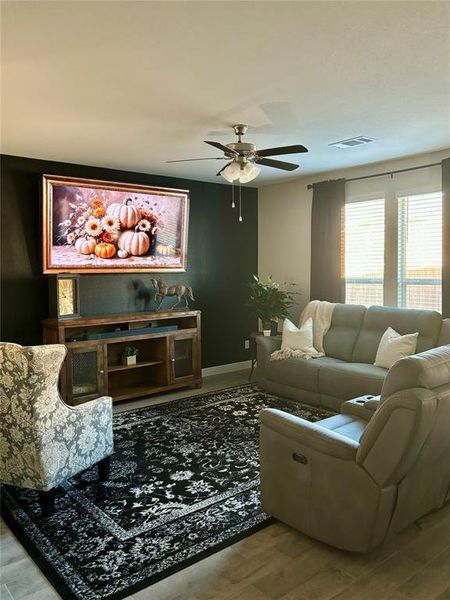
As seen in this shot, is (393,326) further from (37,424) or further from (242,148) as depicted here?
(37,424)

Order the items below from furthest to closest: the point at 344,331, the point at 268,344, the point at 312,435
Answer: the point at 268,344
the point at 344,331
the point at 312,435

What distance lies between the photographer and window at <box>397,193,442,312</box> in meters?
4.81

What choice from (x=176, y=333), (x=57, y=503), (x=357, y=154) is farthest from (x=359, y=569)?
(x=357, y=154)

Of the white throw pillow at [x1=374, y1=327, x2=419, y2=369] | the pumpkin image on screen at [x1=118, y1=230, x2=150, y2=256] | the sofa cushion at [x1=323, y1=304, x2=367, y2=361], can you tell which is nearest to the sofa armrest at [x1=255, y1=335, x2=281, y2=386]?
the sofa cushion at [x1=323, y1=304, x2=367, y2=361]

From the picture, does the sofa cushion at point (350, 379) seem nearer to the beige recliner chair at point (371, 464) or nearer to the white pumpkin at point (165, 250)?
the beige recliner chair at point (371, 464)

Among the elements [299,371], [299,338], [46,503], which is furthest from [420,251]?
[46,503]

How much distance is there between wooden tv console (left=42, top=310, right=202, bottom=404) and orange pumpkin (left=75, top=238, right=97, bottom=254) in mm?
716

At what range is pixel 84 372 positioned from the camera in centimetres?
465

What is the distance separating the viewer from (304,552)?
240 cm

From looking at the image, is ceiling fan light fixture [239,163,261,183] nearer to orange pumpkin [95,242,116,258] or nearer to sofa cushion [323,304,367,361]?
orange pumpkin [95,242,116,258]

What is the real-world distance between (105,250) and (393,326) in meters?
3.13

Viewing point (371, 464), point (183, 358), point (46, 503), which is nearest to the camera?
point (371, 464)

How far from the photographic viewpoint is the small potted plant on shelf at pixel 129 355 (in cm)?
509

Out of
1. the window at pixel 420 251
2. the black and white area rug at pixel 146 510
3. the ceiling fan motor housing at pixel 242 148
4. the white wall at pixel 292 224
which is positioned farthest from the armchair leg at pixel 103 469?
the white wall at pixel 292 224
